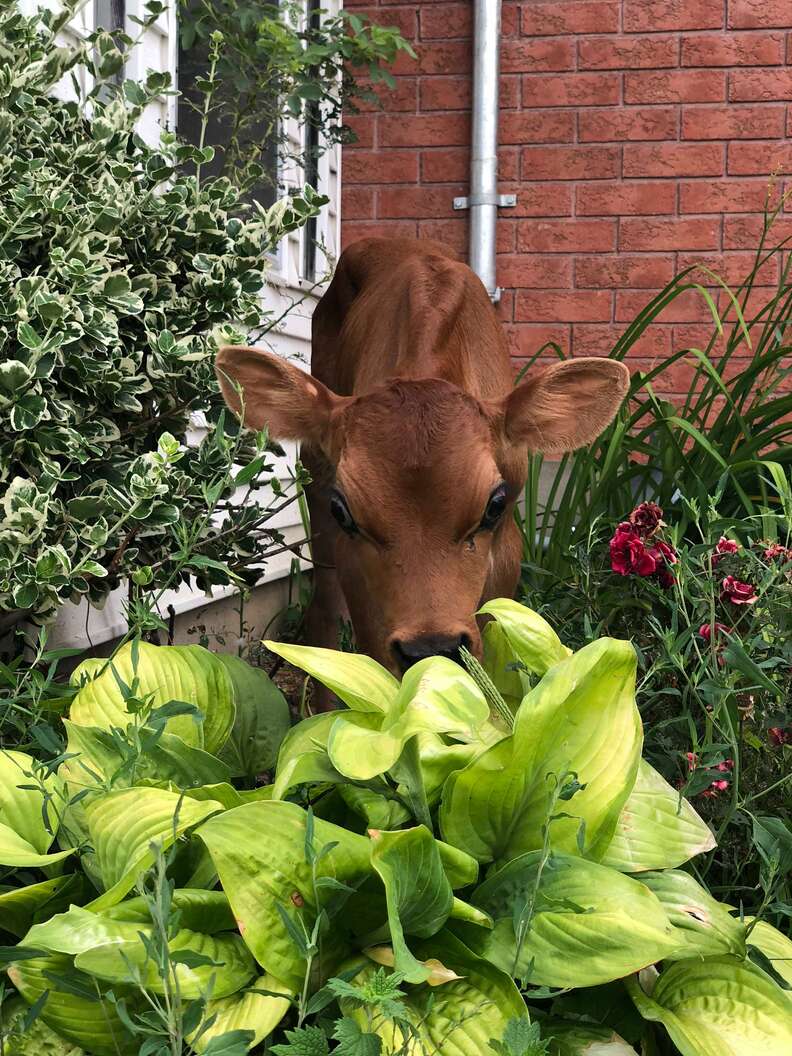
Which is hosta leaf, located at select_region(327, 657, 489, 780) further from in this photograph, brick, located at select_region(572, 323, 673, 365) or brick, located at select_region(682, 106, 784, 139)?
brick, located at select_region(682, 106, 784, 139)

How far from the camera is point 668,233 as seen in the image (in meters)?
6.43

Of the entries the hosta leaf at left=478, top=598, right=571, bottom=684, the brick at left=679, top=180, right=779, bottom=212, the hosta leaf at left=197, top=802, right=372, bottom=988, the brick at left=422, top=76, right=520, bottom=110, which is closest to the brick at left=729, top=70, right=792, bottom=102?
the brick at left=679, top=180, right=779, bottom=212

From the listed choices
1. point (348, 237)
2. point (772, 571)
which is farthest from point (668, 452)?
point (348, 237)

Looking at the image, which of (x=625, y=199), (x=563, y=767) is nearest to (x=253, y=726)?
(x=563, y=767)

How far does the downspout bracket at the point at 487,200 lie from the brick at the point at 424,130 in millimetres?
338

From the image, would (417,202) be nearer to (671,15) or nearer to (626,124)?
(626,124)

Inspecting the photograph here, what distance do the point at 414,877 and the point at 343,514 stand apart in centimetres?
148

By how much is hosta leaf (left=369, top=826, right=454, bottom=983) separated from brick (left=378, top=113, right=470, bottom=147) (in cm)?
575

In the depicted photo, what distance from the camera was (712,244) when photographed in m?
6.40

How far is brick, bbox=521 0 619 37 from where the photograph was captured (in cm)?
632

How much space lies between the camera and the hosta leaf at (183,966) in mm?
1318

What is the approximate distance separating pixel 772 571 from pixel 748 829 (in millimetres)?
477

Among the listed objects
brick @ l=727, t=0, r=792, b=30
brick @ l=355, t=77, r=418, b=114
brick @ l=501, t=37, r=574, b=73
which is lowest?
brick @ l=355, t=77, r=418, b=114

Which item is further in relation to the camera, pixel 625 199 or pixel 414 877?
pixel 625 199
